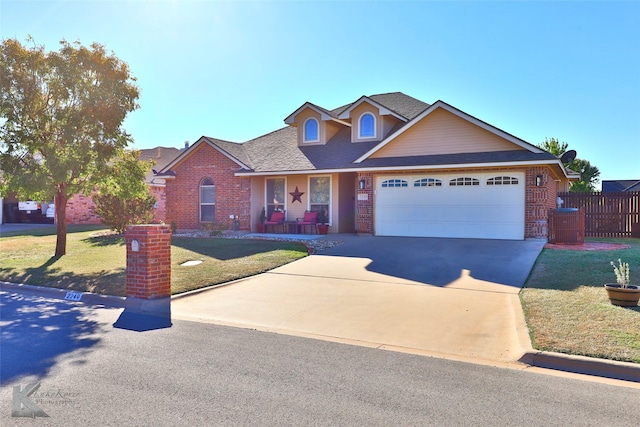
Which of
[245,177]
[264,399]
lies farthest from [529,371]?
[245,177]

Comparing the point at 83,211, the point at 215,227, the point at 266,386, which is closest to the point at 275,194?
the point at 215,227

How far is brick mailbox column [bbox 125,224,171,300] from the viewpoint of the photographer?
881cm

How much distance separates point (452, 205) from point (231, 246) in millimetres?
7869

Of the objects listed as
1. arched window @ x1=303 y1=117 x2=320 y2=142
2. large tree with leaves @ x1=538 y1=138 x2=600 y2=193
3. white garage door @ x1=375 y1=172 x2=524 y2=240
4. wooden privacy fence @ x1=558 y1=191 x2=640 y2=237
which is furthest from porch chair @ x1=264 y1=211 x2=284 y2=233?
large tree with leaves @ x1=538 y1=138 x2=600 y2=193

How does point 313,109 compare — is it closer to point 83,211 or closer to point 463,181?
point 463,181

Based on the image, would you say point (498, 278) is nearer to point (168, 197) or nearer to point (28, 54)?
point (28, 54)

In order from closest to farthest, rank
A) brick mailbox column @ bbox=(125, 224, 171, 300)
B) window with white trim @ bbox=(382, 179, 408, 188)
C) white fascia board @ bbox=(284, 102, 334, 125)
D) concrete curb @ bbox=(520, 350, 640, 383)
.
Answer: concrete curb @ bbox=(520, 350, 640, 383) < brick mailbox column @ bbox=(125, 224, 171, 300) < window with white trim @ bbox=(382, 179, 408, 188) < white fascia board @ bbox=(284, 102, 334, 125)

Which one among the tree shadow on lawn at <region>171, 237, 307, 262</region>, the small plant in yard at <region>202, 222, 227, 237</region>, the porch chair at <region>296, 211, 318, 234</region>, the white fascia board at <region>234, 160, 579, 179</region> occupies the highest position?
the white fascia board at <region>234, 160, 579, 179</region>

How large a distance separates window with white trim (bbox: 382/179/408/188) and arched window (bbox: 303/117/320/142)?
214 inches

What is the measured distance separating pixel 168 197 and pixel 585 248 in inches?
690

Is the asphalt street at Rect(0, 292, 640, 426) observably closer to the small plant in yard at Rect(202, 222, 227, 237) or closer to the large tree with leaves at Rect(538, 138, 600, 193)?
the small plant in yard at Rect(202, 222, 227, 237)

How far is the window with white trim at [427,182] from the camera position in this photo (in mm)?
16969

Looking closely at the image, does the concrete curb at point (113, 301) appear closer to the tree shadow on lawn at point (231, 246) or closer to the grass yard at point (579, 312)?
the tree shadow on lawn at point (231, 246)

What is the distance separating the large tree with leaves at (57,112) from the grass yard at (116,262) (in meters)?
2.19
